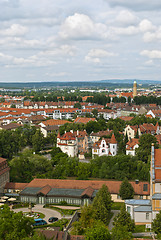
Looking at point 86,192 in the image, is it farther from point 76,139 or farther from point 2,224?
point 76,139

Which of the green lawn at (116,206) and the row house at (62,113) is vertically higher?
the row house at (62,113)

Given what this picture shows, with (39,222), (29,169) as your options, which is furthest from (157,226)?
(29,169)

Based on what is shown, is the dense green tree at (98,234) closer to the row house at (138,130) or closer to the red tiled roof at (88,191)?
the red tiled roof at (88,191)

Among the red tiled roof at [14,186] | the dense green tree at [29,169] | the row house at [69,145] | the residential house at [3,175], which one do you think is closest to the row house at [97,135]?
the row house at [69,145]

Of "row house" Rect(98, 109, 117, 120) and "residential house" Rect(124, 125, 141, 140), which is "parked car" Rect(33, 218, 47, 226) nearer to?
"residential house" Rect(124, 125, 141, 140)

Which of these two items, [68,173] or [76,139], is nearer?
[68,173]

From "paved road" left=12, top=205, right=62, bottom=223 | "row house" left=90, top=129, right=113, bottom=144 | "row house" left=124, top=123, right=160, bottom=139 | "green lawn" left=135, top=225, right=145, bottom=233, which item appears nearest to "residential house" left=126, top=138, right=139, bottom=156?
"row house" left=124, top=123, right=160, bottom=139

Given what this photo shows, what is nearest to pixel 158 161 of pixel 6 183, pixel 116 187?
pixel 116 187

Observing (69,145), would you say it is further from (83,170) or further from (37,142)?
(83,170)
